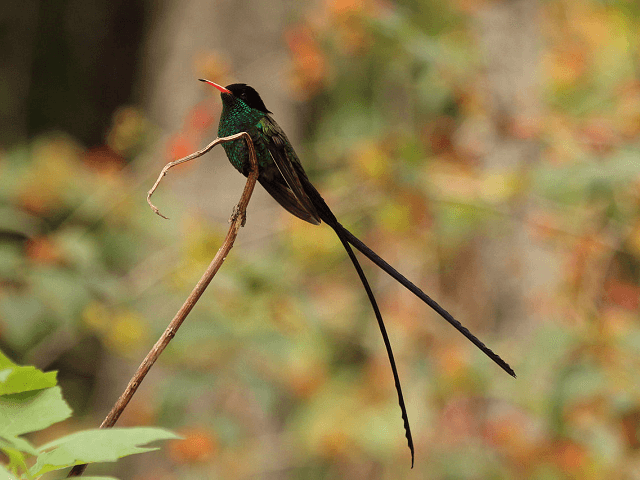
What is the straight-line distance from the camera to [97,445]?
1.29 feet

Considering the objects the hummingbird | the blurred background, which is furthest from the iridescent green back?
the blurred background

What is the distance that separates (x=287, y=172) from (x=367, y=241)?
2.54 meters

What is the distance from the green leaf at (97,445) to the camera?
0.38 metres

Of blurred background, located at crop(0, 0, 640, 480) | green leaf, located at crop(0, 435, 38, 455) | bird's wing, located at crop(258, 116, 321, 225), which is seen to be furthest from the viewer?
blurred background, located at crop(0, 0, 640, 480)

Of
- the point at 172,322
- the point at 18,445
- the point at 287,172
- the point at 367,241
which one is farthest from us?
the point at 367,241

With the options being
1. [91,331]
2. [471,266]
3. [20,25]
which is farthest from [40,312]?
[20,25]

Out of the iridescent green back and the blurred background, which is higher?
the iridescent green back

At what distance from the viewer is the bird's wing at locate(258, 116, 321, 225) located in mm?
643

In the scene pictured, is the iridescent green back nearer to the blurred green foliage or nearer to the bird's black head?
the bird's black head

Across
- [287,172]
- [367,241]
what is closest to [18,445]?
[287,172]

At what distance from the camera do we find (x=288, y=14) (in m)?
2.57

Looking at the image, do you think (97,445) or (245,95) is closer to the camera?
(97,445)

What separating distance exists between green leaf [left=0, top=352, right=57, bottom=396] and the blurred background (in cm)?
115

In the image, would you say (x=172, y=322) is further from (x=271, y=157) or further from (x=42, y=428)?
(x=271, y=157)
